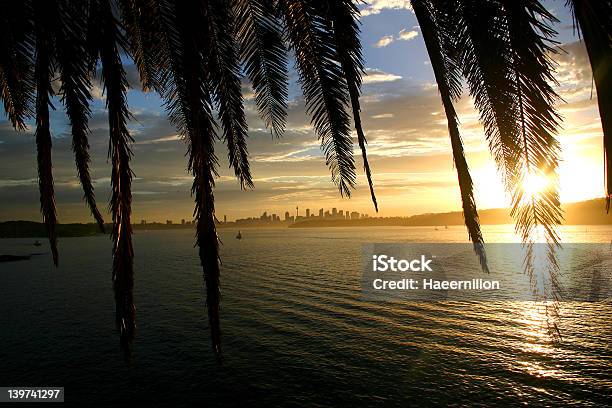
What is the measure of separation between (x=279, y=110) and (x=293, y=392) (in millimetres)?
10132

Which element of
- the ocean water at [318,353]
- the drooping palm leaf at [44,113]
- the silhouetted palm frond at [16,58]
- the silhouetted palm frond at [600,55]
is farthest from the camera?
the ocean water at [318,353]

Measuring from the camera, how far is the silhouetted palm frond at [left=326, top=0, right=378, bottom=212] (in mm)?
3393

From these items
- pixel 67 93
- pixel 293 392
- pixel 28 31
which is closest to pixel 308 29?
pixel 67 93

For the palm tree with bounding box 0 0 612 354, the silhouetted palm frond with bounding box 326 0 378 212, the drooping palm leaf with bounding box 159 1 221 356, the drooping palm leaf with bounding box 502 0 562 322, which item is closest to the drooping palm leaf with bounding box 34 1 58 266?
the palm tree with bounding box 0 0 612 354

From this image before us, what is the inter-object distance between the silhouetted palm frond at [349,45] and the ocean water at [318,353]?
7.22 meters

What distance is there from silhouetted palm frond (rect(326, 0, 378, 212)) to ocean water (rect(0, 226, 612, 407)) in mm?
7222

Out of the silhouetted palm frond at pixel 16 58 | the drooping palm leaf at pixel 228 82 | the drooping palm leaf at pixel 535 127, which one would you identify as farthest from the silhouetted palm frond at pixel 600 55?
the silhouetted palm frond at pixel 16 58

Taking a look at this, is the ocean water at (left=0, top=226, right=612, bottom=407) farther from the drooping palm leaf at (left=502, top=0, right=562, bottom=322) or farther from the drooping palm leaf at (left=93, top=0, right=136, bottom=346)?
the drooping palm leaf at (left=502, top=0, right=562, bottom=322)

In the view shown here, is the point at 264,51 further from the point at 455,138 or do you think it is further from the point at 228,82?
the point at 455,138

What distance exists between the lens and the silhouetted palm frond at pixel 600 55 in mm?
1478

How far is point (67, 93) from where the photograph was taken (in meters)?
3.78

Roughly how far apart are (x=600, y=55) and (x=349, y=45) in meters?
2.44

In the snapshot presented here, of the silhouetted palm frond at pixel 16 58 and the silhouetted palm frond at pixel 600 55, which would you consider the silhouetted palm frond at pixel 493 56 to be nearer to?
the silhouetted palm frond at pixel 600 55

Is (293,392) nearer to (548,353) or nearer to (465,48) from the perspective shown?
(548,353)
